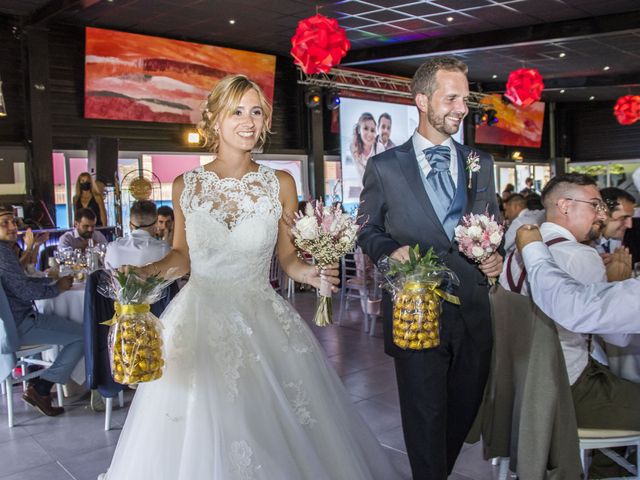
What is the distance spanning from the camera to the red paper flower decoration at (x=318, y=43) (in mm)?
5801

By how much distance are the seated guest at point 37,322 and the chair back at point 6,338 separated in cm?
13

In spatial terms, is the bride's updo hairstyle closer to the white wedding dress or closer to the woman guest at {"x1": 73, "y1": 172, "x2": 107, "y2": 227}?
the white wedding dress

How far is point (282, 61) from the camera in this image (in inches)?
508

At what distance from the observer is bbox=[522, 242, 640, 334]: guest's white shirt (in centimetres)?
197

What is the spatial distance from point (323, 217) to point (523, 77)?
7.97m

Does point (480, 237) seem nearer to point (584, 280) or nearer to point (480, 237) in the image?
point (480, 237)

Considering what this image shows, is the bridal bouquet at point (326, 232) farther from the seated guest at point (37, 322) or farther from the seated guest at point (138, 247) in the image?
the seated guest at point (37, 322)

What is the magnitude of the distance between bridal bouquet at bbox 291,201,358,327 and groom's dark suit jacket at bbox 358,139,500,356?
20cm

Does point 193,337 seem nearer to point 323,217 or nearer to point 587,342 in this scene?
point 323,217

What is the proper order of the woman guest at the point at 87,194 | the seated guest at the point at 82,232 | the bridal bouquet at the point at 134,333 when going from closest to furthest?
the bridal bouquet at the point at 134,333
the seated guest at the point at 82,232
the woman guest at the point at 87,194

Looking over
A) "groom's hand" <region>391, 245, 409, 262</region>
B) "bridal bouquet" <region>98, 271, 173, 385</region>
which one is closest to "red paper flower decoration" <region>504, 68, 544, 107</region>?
"groom's hand" <region>391, 245, 409, 262</region>

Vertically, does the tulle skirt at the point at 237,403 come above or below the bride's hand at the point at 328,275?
below

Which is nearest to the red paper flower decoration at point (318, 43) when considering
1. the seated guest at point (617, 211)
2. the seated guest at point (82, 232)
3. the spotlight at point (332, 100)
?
Answer: the seated guest at point (617, 211)

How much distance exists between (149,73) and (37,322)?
6.45 meters
